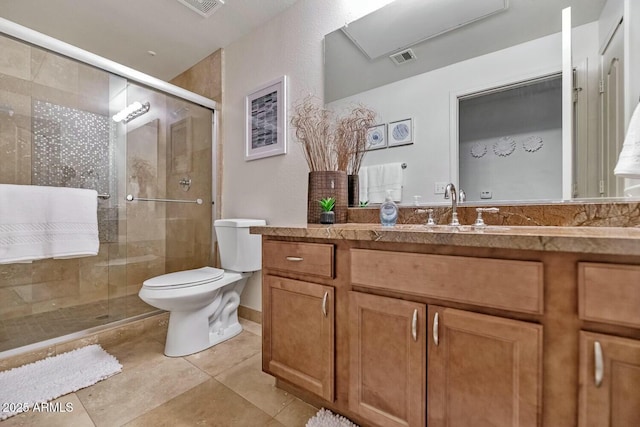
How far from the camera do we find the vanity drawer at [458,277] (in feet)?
2.23

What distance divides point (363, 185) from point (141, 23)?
6.99 ft

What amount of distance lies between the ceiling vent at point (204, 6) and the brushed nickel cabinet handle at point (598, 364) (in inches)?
99.0

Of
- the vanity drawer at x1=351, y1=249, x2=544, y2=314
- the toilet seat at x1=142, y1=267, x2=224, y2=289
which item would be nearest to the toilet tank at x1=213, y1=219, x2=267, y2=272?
the toilet seat at x1=142, y1=267, x2=224, y2=289

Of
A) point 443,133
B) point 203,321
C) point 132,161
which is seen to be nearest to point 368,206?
point 443,133

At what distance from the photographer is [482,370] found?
74 cm

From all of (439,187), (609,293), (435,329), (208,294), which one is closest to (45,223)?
(208,294)

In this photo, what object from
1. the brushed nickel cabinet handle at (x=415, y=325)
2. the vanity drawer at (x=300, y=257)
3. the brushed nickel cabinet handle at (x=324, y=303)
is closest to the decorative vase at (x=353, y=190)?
the vanity drawer at (x=300, y=257)

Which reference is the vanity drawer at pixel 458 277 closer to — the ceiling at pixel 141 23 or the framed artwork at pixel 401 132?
the framed artwork at pixel 401 132

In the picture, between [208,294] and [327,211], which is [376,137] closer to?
[327,211]

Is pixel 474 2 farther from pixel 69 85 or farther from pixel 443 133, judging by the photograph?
pixel 69 85

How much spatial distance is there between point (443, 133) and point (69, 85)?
239 centimetres

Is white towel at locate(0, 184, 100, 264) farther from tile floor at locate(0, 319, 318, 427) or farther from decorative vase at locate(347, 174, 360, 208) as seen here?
decorative vase at locate(347, 174, 360, 208)

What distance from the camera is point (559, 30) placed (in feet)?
3.65

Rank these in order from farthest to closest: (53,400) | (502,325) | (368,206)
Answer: (368,206)
(53,400)
(502,325)
